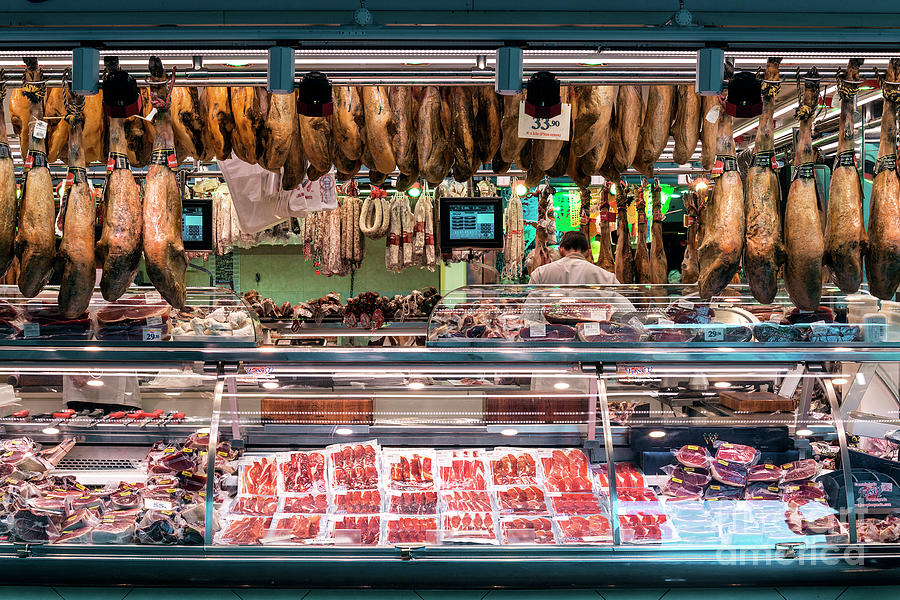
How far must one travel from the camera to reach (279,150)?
341 centimetres

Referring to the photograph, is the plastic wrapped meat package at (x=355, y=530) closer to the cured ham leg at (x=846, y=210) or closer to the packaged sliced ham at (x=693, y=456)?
the packaged sliced ham at (x=693, y=456)

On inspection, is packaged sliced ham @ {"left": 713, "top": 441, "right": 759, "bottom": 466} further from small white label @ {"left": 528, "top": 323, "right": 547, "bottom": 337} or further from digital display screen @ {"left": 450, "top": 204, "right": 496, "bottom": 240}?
digital display screen @ {"left": 450, "top": 204, "right": 496, "bottom": 240}

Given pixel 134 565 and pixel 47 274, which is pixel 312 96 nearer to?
pixel 47 274

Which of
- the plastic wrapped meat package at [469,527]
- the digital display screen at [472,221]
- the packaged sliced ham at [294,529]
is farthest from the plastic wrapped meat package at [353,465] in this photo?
the digital display screen at [472,221]

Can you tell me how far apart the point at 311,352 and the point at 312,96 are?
1333mm

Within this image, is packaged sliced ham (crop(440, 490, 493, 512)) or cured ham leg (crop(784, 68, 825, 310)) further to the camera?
packaged sliced ham (crop(440, 490, 493, 512))

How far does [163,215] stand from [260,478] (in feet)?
5.44

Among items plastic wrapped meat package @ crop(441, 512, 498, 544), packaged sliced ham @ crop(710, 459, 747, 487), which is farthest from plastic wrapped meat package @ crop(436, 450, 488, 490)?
packaged sliced ham @ crop(710, 459, 747, 487)

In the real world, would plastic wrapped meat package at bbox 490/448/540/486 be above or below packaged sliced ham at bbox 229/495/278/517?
above

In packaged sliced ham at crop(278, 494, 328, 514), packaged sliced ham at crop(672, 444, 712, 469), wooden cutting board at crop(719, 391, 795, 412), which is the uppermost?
wooden cutting board at crop(719, 391, 795, 412)

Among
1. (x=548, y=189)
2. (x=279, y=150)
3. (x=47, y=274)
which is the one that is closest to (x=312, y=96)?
(x=279, y=150)

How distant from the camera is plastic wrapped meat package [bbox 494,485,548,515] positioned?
3591mm

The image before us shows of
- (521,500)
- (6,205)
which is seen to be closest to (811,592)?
(521,500)

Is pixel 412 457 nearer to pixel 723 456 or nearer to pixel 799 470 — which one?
pixel 723 456
